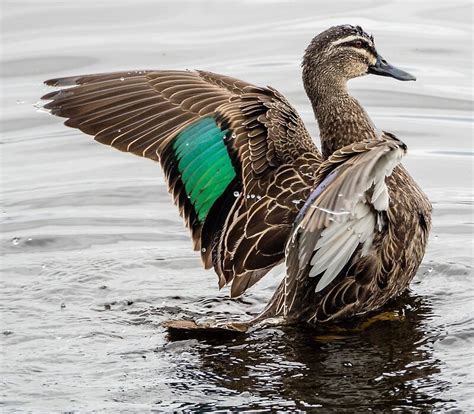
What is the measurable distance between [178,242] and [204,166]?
5.35ft

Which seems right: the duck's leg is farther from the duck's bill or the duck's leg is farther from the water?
the duck's bill

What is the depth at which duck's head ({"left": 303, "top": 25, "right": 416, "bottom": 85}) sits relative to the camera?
357 inches

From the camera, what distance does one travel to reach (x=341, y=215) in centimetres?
723

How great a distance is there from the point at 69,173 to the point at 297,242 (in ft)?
13.8

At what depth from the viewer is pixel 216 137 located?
338 inches

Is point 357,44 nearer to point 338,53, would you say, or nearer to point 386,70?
point 338,53

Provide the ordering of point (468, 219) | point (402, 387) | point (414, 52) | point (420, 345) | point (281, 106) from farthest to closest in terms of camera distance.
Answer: point (414, 52) < point (468, 219) < point (281, 106) < point (420, 345) < point (402, 387)

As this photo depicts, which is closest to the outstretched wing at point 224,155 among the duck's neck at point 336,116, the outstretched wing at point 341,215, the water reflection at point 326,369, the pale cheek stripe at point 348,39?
the outstretched wing at point 341,215

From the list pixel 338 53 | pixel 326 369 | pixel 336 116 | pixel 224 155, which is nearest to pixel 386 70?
pixel 338 53

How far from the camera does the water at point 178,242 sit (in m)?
7.36

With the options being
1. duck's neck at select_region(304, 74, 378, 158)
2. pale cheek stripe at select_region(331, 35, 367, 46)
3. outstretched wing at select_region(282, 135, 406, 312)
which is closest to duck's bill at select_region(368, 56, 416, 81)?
pale cheek stripe at select_region(331, 35, 367, 46)

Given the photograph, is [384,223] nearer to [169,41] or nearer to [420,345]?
[420,345]

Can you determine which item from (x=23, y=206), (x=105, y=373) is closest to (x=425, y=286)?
(x=105, y=373)

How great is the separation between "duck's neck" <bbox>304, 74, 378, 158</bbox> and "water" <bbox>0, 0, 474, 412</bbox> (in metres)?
1.12
